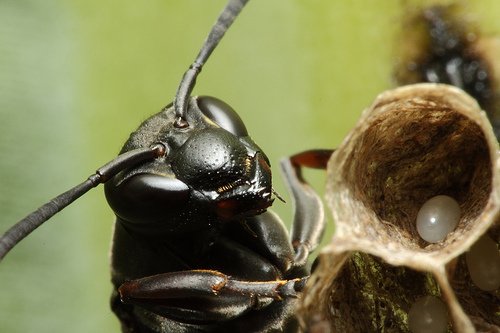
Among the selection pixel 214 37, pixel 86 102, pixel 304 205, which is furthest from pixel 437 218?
pixel 86 102

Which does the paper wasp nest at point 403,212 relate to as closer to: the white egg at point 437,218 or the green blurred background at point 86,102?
the white egg at point 437,218

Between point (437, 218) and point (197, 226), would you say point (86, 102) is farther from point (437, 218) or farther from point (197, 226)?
point (437, 218)

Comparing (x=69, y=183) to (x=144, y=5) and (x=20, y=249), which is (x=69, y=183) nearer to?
(x=20, y=249)

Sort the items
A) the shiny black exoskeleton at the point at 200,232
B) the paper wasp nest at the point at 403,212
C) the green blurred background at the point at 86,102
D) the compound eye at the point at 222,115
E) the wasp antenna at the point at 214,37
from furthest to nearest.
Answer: the green blurred background at the point at 86,102
the wasp antenna at the point at 214,37
the compound eye at the point at 222,115
the shiny black exoskeleton at the point at 200,232
the paper wasp nest at the point at 403,212

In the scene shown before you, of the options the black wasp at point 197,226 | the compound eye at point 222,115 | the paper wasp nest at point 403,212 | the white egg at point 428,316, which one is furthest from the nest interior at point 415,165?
the compound eye at point 222,115

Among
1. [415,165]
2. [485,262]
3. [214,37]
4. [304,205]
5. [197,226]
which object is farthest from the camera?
[304,205]

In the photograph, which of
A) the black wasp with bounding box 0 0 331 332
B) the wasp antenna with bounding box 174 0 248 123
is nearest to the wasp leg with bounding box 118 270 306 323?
the black wasp with bounding box 0 0 331 332

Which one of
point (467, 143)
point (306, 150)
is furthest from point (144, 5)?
point (467, 143)
